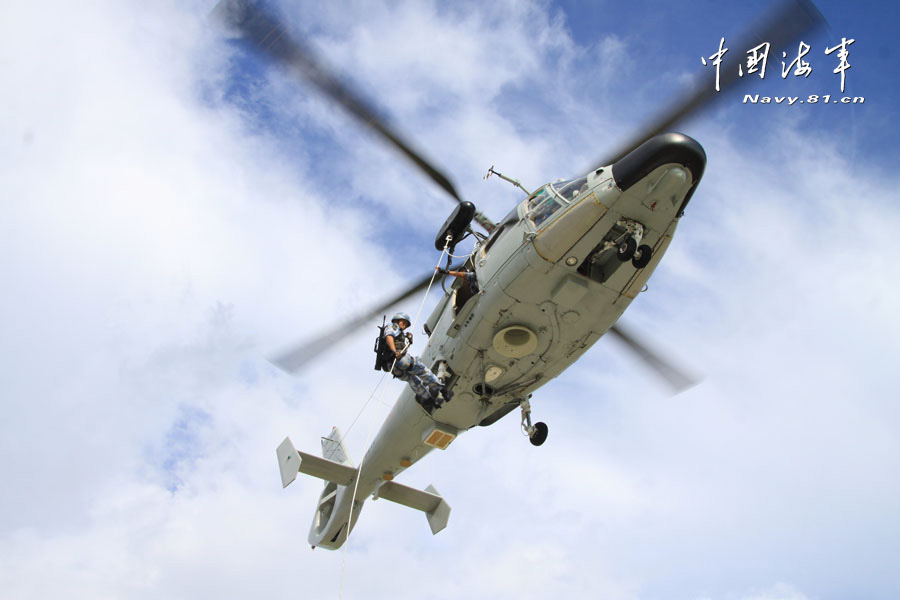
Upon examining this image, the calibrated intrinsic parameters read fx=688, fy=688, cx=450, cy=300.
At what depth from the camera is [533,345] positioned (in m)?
10.1

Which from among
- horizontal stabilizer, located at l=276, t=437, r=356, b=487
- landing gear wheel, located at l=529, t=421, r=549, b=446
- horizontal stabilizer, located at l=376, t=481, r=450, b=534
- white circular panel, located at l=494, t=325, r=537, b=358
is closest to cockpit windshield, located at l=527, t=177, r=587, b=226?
white circular panel, located at l=494, t=325, r=537, b=358

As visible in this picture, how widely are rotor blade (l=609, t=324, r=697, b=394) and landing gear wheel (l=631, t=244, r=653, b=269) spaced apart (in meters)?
3.21

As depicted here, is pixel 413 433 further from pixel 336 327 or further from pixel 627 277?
pixel 627 277

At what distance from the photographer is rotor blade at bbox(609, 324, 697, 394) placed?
1201cm

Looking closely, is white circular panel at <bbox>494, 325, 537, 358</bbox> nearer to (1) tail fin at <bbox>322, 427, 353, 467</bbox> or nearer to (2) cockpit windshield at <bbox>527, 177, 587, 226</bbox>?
(2) cockpit windshield at <bbox>527, 177, 587, 226</bbox>

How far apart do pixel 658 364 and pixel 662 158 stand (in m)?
4.83

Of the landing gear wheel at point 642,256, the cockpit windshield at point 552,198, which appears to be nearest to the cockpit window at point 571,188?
the cockpit windshield at point 552,198

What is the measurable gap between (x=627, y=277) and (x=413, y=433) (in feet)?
16.2

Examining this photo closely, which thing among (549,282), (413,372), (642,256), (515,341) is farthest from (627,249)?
(413,372)

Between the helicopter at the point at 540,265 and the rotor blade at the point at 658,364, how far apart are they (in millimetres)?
18

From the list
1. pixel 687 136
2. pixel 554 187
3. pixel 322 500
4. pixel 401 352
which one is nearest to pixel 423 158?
pixel 554 187

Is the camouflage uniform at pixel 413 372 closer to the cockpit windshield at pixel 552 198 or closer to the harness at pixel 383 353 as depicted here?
the harness at pixel 383 353

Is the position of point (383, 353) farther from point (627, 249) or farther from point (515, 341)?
point (627, 249)

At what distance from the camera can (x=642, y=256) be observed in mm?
8844
